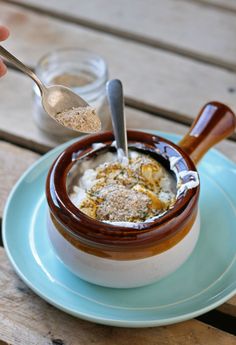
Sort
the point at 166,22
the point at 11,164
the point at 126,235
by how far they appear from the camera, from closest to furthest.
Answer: the point at 126,235, the point at 11,164, the point at 166,22

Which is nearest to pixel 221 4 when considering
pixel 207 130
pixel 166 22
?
pixel 166 22

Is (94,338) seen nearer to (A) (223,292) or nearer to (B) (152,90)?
(A) (223,292)

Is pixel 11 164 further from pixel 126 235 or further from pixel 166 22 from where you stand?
pixel 166 22

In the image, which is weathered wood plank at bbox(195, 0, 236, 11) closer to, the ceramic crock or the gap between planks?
the gap between planks

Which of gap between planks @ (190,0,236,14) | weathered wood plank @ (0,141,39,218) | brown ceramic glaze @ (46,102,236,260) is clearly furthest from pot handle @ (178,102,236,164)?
gap between planks @ (190,0,236,14)

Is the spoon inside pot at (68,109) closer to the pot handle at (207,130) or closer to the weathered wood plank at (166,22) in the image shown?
the pot handle at (207,130)

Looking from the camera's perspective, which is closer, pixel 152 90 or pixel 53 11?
pixel 152 90

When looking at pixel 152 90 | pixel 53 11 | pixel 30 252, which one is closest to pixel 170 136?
pixel 152 90
